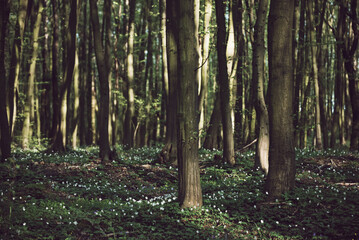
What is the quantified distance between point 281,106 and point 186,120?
92.9 inches

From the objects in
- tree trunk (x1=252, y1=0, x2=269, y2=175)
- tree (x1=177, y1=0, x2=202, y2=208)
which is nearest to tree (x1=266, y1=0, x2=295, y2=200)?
tree (x1=177, y1=0, x2=202, y2=208)

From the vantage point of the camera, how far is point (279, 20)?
8070 millimetres

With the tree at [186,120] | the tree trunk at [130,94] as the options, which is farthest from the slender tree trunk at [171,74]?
the tree trunk at [130,94]

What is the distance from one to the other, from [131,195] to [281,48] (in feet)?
19.0

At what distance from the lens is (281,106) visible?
26.3 feet

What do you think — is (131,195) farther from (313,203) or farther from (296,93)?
(296,93)

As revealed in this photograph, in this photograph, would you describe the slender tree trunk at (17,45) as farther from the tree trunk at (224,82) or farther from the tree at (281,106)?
the tree at (281,106)

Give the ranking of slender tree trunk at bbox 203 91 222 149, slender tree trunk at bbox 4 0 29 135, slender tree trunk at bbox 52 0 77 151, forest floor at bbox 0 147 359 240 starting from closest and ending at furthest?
forest floor at bbox 0 147 359 240 < slender tree trunk at bbox 4 0 29 135 < slender tree trunk at bbox 203 91 222 149 < slender tree trunk at bbox 52 0 77 151

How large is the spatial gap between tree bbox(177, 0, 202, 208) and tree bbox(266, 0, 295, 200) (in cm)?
194

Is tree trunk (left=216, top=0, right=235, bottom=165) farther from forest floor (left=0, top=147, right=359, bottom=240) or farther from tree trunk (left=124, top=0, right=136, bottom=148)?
tree trunk (left=124, top=0, right=136, bottom=148)

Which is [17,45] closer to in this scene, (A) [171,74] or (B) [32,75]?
(B) [32,75]

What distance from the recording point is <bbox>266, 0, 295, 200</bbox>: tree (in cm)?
796

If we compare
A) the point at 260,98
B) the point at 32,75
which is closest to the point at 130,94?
the point at 32,75

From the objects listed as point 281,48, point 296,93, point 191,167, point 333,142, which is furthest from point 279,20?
point 333,142
